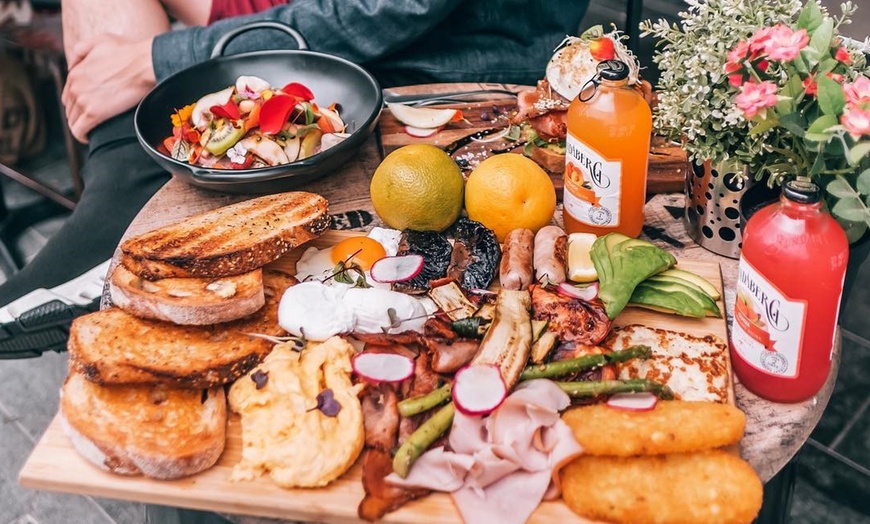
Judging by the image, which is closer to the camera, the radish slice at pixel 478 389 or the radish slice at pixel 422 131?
the radish slice at pixel 478 389

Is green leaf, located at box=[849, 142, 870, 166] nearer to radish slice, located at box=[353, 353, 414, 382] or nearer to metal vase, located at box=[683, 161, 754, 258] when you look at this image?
metal vase, located at box=[683, 161, 754, 258]

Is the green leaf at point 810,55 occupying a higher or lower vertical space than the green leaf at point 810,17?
lower

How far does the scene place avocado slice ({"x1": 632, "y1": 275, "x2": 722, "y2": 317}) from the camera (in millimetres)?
1727

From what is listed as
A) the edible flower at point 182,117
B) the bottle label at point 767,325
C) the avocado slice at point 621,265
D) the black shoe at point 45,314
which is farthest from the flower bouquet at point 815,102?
the black shoe at point 45,314

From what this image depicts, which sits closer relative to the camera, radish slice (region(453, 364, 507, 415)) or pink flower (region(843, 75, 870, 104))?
pink flower (region(843, 75, 870, 104))

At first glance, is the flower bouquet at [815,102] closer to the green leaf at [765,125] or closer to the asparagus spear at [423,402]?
the green leaf at [765,125]

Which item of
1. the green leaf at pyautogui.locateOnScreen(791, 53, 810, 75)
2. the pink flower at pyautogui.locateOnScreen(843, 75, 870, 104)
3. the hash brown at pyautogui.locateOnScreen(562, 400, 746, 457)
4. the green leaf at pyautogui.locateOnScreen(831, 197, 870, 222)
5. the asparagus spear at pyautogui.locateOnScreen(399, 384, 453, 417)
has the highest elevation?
the pink flower at pyautogui.locateOnScreen(843, 75, 870, 104)

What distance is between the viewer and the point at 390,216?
1.99m

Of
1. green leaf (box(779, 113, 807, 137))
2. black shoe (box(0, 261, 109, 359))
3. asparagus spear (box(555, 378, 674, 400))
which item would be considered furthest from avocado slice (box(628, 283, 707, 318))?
black shoe (box(0, 261, 109, 359))

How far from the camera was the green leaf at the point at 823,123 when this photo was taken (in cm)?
127

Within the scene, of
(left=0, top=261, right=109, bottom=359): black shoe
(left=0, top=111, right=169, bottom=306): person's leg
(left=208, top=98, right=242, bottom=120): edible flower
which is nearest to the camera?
(left=208, top=98, right=242, bottom=120): edible flower

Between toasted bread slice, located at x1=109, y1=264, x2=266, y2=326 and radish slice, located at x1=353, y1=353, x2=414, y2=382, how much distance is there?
11.6 inches

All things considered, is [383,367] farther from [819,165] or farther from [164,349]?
[819,165]

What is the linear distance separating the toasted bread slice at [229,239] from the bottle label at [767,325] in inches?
38.5
